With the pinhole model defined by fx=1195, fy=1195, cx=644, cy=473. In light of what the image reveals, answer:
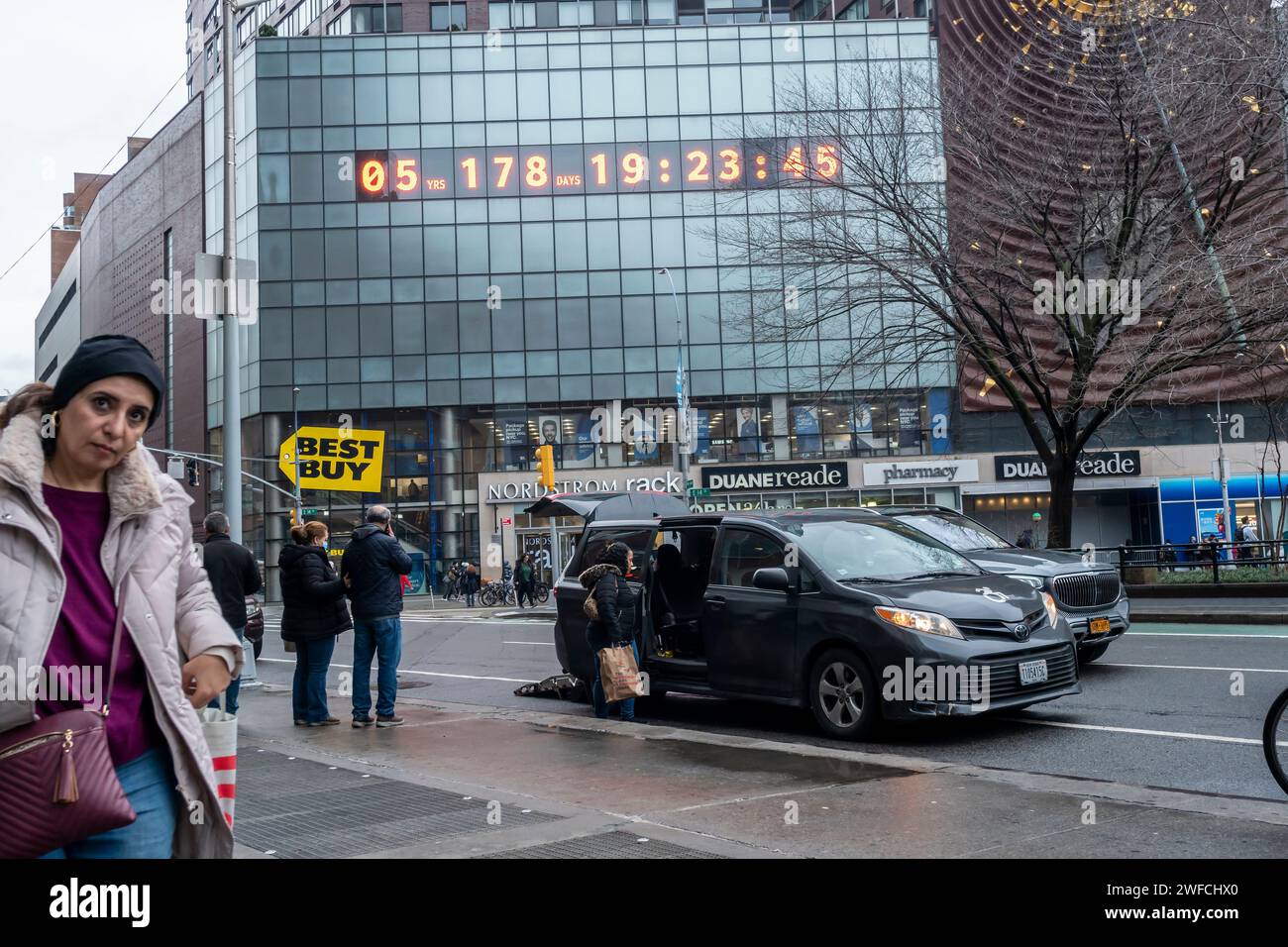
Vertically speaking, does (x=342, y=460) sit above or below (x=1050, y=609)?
above

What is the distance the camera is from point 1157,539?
157 ft

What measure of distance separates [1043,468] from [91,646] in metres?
48.0

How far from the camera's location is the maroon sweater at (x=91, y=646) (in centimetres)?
278

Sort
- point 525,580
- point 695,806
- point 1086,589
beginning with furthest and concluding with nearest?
point 525,580, point 1086,589, point 695,806

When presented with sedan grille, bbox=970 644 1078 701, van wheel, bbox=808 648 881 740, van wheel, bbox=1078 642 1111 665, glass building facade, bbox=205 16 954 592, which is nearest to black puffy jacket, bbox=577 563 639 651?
van wheel, bbox=808 648 881 740

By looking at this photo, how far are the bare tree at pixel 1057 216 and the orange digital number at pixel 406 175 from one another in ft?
85.6

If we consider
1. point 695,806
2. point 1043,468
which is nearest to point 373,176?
point 1043,468

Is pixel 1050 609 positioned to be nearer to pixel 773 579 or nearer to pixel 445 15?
pixel 773 579

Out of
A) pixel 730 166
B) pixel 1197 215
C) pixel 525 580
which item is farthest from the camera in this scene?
pixel 730 166

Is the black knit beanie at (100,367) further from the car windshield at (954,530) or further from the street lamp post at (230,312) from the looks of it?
the street lamp post at (230,312)

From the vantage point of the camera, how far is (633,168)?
4825 centimetres

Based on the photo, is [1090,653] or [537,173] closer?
[1090,653]
